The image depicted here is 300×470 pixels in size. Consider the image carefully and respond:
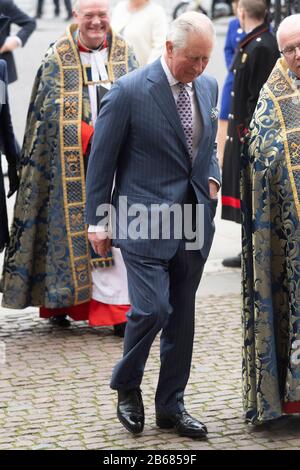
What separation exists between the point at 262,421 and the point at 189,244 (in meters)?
0.82

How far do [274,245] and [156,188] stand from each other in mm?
576

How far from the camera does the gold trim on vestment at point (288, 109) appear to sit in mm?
5891

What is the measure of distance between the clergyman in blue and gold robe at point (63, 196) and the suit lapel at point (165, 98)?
6.45 ft

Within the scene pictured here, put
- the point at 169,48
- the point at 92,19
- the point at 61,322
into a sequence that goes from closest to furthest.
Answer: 1. the point at 169,48
2. the point at 92,19
3. the point at 61,322

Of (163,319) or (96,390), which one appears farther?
(96,390)

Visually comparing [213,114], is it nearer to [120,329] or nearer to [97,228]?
[97,228]

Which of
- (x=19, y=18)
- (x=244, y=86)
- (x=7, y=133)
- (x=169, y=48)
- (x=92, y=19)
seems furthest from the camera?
(x=19, y=18)

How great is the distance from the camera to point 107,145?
583 cm

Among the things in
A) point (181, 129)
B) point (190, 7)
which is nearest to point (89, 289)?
point (181, 129)

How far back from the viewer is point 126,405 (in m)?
6.05

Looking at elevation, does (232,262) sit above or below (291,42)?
below

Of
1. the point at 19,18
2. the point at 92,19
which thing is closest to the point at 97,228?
the point at 92,19

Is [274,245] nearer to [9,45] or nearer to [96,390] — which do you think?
→ [96,390]

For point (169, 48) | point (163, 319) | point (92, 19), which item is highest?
point (92, 19)
